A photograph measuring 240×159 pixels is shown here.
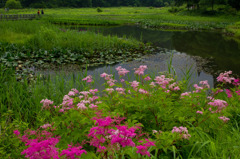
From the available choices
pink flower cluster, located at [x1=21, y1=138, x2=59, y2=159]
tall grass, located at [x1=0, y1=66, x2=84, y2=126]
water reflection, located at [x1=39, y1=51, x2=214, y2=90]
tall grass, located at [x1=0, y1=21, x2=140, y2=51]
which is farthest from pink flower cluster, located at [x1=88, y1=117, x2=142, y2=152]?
tall grass, located at [x1=0, y1=21, x2=140, y2=51]

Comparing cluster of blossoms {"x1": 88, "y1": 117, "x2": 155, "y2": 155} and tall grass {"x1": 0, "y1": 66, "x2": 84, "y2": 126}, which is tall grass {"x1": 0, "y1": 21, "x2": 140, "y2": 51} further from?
cluster of blossoms {"x1": 88, "y1": 117, "x2": 155, "y2": 155}

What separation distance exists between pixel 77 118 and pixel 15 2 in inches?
3140

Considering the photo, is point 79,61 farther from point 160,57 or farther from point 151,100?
point 151,100

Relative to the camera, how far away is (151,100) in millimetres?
2848

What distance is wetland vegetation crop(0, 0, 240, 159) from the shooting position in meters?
2.09

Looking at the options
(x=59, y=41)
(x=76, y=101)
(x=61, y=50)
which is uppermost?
(x=59, y=41)

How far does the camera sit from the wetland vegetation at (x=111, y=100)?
209 cm

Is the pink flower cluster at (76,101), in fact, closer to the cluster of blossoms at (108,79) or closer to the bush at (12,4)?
the cluster of blossoms at (108,79)

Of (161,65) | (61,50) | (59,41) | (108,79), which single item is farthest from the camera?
(59,41)

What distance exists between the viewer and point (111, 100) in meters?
3.23

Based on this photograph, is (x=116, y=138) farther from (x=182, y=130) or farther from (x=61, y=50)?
(x=61, y=50)

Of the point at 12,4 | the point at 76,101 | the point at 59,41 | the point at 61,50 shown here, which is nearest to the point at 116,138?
the point at 76,101

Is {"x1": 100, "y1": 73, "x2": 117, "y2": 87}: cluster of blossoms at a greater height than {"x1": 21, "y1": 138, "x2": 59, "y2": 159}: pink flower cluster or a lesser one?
greater

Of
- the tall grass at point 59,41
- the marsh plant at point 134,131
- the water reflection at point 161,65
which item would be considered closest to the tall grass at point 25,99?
the marsh plant at point 134,131
